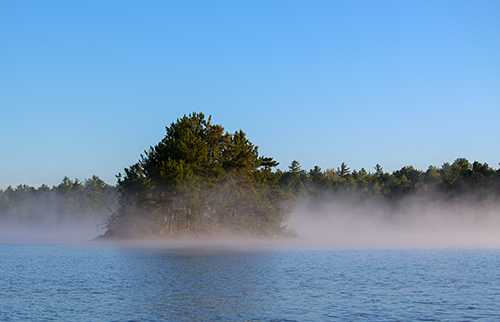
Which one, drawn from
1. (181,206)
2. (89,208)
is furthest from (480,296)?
(89,208)

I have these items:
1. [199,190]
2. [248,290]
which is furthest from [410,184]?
[248,290]

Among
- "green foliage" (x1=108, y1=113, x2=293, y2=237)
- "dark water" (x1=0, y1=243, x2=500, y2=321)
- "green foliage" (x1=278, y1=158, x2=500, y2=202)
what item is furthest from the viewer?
"green foliage" (x1=278, y1=158, x2=500, y2=202)

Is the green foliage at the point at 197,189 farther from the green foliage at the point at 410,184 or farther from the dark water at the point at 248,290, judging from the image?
the green foliage at the point at 410,184

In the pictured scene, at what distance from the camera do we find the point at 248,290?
102 ft

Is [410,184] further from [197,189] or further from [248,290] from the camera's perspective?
[248,290]

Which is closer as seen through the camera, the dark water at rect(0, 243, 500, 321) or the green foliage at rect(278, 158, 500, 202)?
the dark water at rect(0, 243, 500, 321)

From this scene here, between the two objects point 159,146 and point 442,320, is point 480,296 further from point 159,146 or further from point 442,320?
point 159,146

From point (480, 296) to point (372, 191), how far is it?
142m

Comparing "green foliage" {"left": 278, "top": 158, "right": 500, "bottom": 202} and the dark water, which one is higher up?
"green foliage" {"left": 278, "top": 158, "right": 500, "bottom": 202}

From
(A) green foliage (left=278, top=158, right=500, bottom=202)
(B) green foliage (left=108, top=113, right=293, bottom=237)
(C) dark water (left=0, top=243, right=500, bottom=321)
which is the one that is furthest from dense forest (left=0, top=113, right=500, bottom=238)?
(A) green foliage (left=278, top=158, right=500, bottom=202)

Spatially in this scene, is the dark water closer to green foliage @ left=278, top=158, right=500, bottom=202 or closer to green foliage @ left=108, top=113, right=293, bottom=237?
green foliage @ left=108, top=113, right=293, bottom=237

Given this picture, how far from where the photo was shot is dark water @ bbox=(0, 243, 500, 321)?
23.4 metres

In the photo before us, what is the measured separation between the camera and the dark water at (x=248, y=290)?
23400 mm

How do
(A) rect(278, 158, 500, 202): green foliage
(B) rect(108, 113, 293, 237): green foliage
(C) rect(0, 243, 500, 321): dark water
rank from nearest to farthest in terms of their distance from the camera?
(C) rect(0, 243, 500, 321): dark water
(B) rect(108, 113, 293, 237): green foliage
(A) rect(278, 158, 500, 202): green foliage
